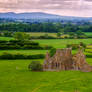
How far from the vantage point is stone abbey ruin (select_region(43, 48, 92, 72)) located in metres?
57.8

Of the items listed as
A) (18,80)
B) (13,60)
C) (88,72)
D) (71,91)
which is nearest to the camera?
(71,91)

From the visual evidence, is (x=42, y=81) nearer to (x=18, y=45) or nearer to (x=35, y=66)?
(x=35, y=66)

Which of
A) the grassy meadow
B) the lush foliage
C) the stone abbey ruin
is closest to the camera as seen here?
the grassy meadow

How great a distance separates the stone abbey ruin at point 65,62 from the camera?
5775 cm

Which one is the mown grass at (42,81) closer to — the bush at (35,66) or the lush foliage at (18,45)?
the bush at (35,66)

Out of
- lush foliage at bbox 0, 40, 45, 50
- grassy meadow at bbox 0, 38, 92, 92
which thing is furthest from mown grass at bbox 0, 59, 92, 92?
lush foliage at bbox 0, 40, 45, 50

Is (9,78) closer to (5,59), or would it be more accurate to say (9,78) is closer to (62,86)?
(62,86)

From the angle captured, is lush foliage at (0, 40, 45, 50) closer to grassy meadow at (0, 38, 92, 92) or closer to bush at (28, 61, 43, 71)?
grassy meadow at (0, 38, 92, 92)

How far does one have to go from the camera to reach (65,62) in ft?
192

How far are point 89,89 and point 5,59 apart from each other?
3640 centimetres

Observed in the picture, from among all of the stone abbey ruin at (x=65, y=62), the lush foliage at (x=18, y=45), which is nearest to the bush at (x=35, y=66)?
the stone abbey ruin at (x=65, y=62)

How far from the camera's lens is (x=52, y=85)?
46.7 metres

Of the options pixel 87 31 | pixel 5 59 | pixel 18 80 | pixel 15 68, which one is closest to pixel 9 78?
pixel 18 80

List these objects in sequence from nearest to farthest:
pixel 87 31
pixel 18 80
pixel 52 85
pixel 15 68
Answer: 1. pixel 52 85
2. pixel 18 80
3. pixel 15 68
4. pixel 87 31
